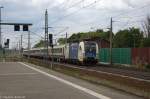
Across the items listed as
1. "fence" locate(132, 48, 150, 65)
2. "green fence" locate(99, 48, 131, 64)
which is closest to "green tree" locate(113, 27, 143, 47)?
"green fence" locate(99, 48, 131, 64)

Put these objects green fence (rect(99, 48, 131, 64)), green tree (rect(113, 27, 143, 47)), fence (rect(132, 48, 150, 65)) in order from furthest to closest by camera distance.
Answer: green tree (rect(113, 27, 143, 47)) → green fence (rect(99, 48, 131, 64)) → fence (rect(132, 48, 150, 65))

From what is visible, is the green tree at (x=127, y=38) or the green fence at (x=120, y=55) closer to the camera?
the green fence at (x=120, y=55)

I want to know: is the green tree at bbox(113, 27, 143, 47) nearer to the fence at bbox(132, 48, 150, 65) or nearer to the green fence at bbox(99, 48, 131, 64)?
the green fence at bbox(99, 48, 131, 64)

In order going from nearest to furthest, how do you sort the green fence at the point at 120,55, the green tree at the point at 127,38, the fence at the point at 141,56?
the fence at the point at 141,56 < the green fence at the point at 120,55 < the green tree at the point at 127,38

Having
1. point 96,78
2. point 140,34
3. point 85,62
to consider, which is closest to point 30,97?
point 96,78

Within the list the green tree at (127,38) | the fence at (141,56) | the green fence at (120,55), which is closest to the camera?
the fence at (141,56)

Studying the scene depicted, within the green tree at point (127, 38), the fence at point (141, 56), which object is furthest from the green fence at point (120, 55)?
the green tree at point (127, 38)

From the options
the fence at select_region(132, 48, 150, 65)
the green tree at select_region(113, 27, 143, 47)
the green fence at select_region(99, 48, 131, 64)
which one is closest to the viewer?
the fence at select_region(132, 48, 150, 65)

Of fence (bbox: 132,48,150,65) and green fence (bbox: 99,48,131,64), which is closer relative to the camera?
fence (bbox: 132,48,150,65)

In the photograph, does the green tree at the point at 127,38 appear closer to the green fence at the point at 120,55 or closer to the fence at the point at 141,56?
the green fence at the point at 120,55

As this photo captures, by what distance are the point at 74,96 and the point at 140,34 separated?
10473 cm

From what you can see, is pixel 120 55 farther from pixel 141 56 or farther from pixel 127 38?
pixel 127 38

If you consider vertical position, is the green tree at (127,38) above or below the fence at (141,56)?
above

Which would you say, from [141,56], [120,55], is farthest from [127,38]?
[141,56]
